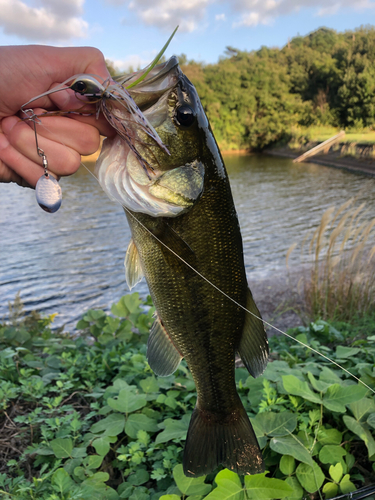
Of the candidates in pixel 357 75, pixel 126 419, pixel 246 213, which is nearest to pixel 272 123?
pixel 357 75

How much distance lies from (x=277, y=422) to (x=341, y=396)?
14.3 inches

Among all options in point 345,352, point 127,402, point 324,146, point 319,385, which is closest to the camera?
point 319,385

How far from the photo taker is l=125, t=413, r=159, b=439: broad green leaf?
2039 mm

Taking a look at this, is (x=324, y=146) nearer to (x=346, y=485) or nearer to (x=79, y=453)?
(x=346, y=485)

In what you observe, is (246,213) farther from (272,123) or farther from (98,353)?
(272,123)

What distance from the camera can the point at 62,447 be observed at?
74.9 inches

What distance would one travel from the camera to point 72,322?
6398 millimetres

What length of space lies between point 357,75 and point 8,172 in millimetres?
45242

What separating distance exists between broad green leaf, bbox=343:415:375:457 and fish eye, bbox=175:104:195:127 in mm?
1673

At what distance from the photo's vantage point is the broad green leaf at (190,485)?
1585 mm

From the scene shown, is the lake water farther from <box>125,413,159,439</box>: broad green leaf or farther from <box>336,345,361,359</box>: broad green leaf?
<box>336,345,361,359</box>: broad green leaf

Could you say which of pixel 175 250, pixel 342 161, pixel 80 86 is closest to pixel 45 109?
pixel 80 86

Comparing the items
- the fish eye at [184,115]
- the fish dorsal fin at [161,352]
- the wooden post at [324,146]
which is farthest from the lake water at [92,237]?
the wooden post at [324,146]

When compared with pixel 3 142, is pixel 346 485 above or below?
below
